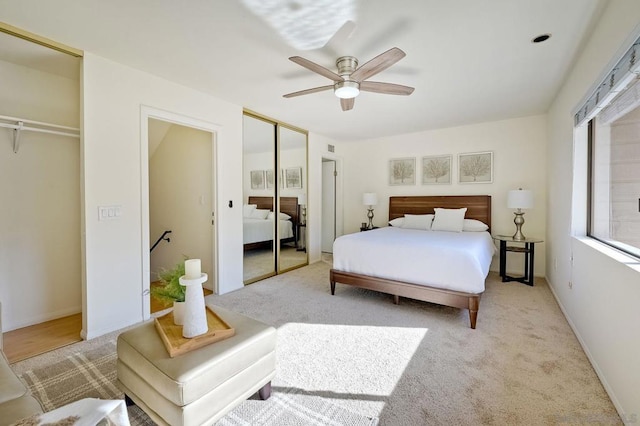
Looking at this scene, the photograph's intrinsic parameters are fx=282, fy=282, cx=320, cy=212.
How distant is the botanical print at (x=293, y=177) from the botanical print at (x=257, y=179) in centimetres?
55

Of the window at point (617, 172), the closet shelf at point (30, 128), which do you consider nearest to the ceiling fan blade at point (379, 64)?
the window at point (617, 172)

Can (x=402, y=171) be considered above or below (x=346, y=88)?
below

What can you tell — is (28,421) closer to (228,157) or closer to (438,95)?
(228,157)

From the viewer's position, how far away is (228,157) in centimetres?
377

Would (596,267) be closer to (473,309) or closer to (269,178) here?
(473,309)

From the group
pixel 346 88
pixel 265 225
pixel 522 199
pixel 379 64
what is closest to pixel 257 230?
pixel 265 225

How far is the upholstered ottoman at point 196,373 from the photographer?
52.2 inches

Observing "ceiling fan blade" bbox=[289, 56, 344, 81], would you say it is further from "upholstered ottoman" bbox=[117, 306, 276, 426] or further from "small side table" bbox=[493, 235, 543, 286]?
"small side table" bbox=[493, 235, 543, 286]

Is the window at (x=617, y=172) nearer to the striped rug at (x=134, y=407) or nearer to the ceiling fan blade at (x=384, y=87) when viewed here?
the ceiling fan blade at (x=384, y=87)

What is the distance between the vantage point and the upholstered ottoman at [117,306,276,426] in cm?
133

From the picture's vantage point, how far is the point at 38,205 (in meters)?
2.87

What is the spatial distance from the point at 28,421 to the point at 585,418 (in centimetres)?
248

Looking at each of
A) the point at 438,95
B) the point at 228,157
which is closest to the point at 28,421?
the point at 228,157

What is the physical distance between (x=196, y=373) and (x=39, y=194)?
2.90 meters
